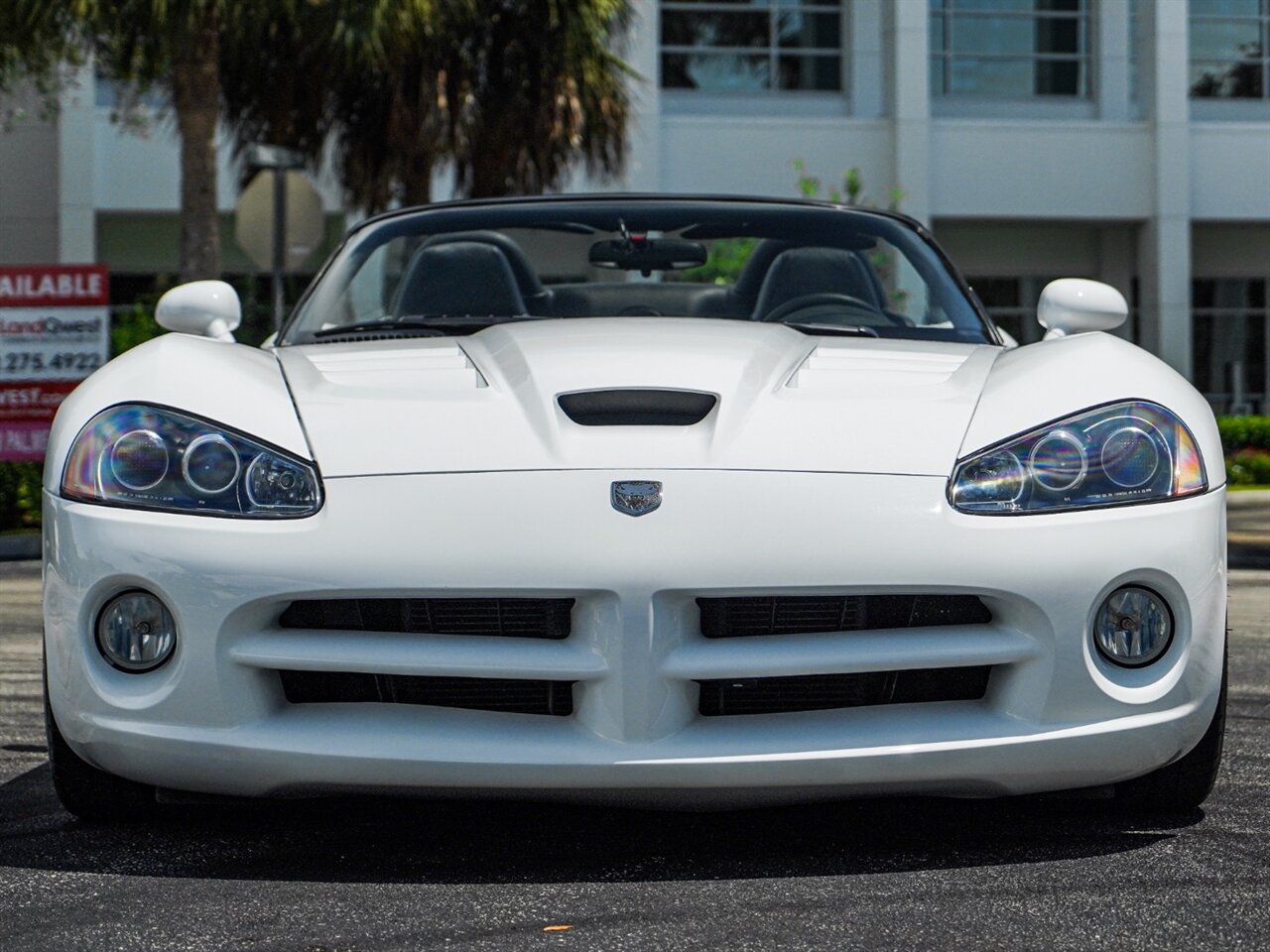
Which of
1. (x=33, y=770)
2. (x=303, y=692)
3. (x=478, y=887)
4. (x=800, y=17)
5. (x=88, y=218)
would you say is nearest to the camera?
(x=478, y=887)

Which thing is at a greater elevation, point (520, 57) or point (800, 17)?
point (800, 17)

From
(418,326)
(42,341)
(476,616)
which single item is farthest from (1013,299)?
(476,616)

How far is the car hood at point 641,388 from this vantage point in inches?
121

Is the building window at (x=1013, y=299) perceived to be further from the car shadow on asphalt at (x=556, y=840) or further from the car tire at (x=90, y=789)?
the car tire at (x=90, y=789)

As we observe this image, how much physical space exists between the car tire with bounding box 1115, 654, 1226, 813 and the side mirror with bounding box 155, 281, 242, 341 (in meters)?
2.07

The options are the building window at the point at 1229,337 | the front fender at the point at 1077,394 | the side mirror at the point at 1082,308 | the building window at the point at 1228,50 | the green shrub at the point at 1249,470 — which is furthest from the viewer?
the building window at the point at 1229,337

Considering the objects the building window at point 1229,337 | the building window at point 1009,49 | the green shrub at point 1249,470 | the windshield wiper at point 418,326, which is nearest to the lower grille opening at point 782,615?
the windshield wiper at point 418,326

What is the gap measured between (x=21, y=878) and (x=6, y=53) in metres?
12.3

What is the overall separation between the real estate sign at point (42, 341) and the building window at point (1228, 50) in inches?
783

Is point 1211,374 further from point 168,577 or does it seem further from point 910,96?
point 168,577

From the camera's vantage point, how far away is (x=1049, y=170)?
27.1 meters

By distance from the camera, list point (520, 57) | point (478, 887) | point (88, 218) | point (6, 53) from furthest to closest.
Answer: point (88, 218), point (520, 57), point (6, 53), point (478, 887)

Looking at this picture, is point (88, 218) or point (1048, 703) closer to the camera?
point (1048, 703)

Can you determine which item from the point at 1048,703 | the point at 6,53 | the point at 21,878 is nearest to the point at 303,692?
the point at 21,878
